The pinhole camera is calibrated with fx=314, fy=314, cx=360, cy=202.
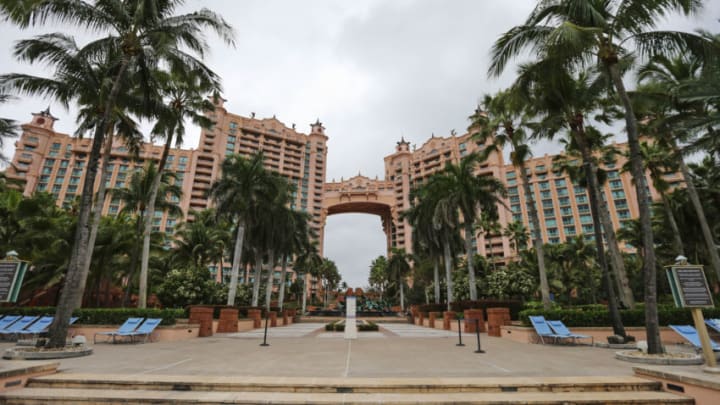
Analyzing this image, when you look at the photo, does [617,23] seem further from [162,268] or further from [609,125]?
[162,268]

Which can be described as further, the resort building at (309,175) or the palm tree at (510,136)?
the resort building at (309,175)

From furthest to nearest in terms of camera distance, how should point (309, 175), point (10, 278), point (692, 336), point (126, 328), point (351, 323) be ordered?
point (309, 175)
point (351, 323)
point (126, 328)
point (692, 336)
point (10, 278)

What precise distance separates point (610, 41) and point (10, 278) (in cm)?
1757

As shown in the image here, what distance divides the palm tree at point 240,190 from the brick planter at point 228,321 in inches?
129

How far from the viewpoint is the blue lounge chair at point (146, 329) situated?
12.4 meters

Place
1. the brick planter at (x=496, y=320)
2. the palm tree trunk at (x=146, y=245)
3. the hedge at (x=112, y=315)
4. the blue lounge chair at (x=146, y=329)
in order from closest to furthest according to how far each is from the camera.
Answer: the blue lounge chair at (x=146, y=329)
the hedge at (x=112, y=315)
the brick planter at (x=496, y=320)
the palm tree trunk at (x=146, y=245)

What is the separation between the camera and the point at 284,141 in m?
92.7

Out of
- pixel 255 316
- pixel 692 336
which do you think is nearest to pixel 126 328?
pixel 255 316

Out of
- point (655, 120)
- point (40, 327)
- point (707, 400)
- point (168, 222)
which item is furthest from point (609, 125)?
point (168, 222)

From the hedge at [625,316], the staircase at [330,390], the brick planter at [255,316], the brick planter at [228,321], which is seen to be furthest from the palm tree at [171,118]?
the hedge at [625,316]

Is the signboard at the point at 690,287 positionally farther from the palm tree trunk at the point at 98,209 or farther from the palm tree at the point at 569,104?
the palm tree trunk at the point at 98,209

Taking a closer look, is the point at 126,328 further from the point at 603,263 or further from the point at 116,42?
the point at 603,263

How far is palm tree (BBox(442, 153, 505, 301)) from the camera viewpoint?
22984 mm

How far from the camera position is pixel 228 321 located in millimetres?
18469
